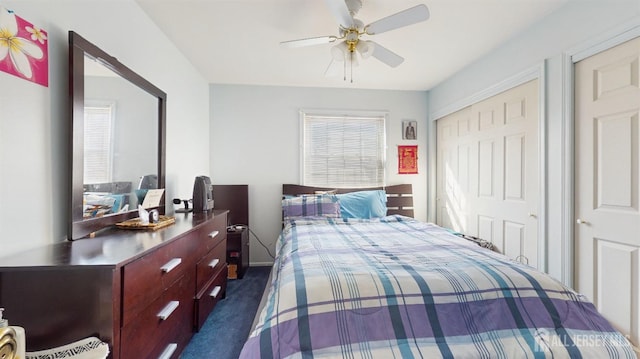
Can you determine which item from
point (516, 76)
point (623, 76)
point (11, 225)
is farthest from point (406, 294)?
point (516, 76)

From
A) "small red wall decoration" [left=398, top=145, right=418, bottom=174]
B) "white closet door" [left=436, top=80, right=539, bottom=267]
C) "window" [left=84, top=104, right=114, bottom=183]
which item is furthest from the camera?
"small red wall decoration" [left=398, top=145, right=418, bottom=174]

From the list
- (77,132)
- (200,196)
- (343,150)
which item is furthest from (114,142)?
(343,150)

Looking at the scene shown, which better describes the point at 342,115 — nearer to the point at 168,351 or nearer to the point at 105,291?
the point at 168,351

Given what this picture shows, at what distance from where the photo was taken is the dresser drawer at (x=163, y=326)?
115 centimetres

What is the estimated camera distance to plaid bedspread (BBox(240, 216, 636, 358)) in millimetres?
1137

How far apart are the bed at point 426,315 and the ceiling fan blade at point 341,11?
1502 millimetres

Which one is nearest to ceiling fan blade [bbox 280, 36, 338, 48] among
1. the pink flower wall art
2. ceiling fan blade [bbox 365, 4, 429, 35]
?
ceiling fan blade [bbox 365, 4, 429, 35]

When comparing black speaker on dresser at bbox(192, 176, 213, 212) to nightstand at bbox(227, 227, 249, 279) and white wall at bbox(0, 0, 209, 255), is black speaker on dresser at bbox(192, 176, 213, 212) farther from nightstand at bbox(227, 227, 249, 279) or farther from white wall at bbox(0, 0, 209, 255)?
white wall at bbox(0, 0, 209, 255)

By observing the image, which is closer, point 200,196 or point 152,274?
point 152,274

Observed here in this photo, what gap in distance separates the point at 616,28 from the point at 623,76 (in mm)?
290

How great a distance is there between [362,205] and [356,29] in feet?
6.30

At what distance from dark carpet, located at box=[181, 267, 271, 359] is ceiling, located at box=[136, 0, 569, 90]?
2.36 meters

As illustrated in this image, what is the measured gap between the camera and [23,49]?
43.6 inches

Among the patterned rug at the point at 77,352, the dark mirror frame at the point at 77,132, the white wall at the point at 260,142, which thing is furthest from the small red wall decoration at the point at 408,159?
the patterned rug at the point at 77,352
